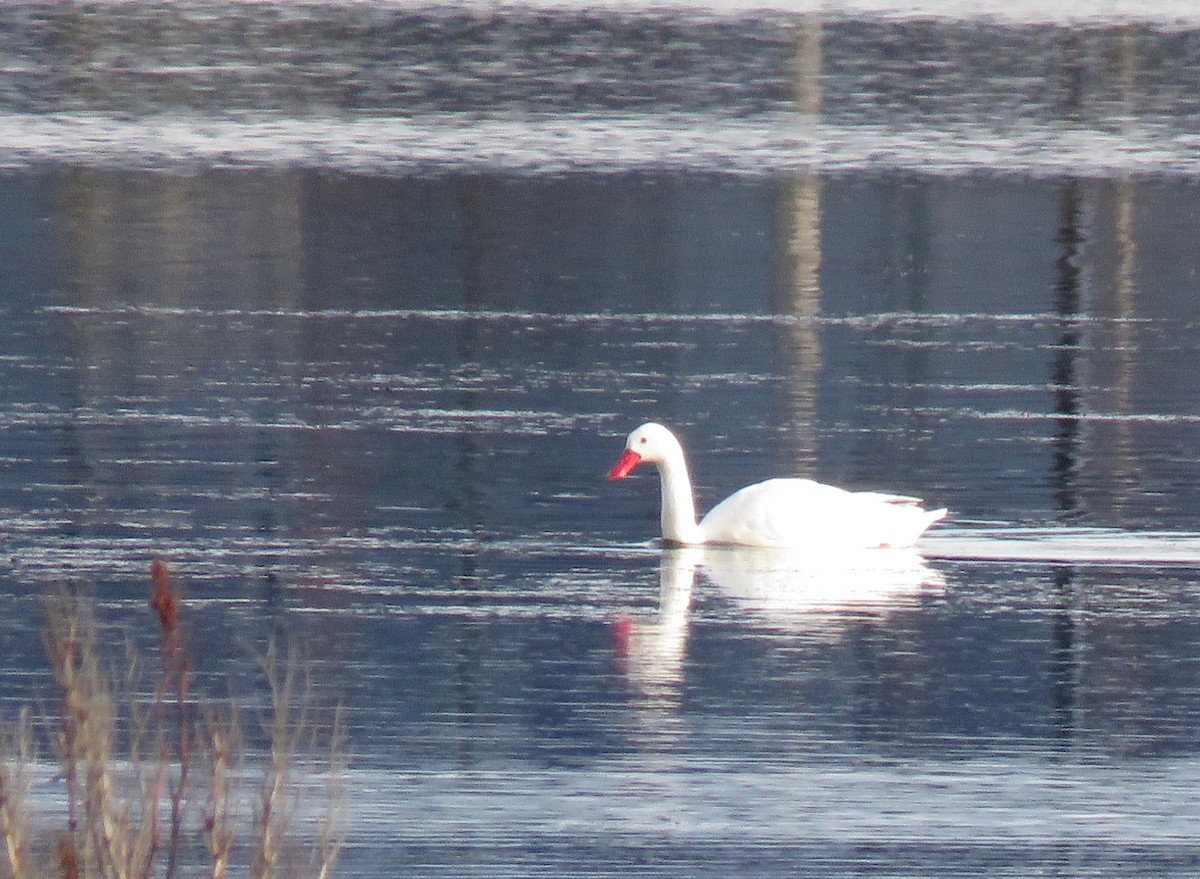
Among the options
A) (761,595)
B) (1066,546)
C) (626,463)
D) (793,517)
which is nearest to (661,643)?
(761,595)

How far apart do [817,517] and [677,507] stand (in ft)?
1.84

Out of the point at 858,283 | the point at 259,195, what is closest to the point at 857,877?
the point at 858,283

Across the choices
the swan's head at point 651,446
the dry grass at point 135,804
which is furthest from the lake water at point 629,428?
the dry grass at point 135,804

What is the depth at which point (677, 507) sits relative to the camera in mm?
11758

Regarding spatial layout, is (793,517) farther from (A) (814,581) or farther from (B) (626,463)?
(B) (626,463)

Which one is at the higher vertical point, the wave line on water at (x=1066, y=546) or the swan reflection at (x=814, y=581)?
the wave line on water at (x=1066, y=546)

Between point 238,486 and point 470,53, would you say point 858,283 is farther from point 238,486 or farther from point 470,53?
point 470,53

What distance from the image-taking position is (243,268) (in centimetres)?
2008

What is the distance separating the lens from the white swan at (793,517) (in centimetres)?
1150

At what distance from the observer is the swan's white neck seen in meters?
11.7

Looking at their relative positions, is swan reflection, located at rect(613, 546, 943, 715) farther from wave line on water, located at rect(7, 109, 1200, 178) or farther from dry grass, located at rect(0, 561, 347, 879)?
wave line on water, located at rect(7, 109, 1200, 178)

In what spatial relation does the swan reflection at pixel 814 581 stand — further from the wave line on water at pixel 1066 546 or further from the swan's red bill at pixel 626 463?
the swan's red bill at pixel 626 463

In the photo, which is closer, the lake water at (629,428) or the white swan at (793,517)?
the lake water at (629,428)

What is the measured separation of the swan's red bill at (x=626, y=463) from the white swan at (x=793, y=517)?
252 mm
